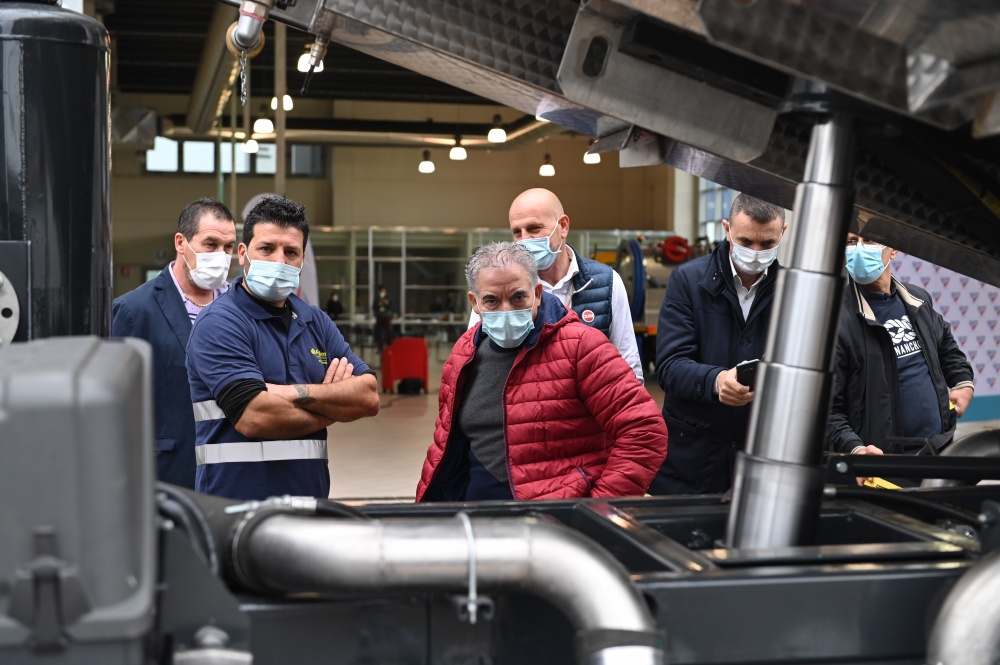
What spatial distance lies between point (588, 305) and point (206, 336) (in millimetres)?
1278

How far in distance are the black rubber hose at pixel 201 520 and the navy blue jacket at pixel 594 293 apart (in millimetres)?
2265

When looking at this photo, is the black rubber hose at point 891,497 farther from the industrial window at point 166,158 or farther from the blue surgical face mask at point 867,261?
the industrial window at point 166,158

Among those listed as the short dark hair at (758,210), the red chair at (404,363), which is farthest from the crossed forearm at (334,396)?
the red chair at (404,363)

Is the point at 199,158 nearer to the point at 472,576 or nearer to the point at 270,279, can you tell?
the point at 270,279

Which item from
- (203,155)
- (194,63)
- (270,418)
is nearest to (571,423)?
(270,418)

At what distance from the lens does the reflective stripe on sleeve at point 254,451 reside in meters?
2.57

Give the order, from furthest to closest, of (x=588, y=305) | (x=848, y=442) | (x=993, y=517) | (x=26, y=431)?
(x=588, y=305) < (x=848, y=442) < (x=993, y=517) < (x=26, y=431)

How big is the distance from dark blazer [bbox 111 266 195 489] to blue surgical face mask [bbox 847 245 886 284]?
2.05 metres

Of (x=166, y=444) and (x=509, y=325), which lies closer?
(x=509, y=325)

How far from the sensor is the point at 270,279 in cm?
270

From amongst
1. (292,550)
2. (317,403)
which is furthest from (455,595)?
(317,403)

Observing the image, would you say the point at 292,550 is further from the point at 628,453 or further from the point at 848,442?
the point at 848,442

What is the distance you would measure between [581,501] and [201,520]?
640mm

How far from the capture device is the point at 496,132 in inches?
709
